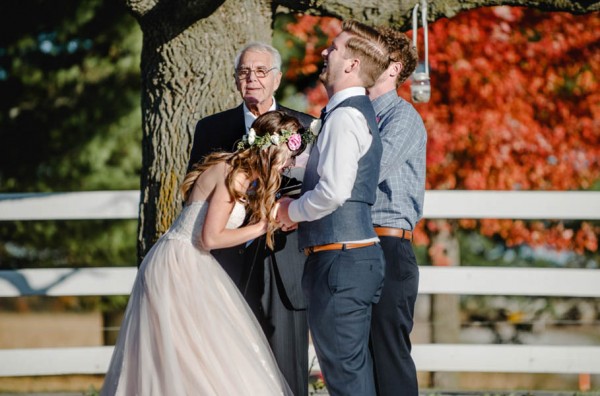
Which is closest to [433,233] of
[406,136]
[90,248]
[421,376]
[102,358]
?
[421,376]

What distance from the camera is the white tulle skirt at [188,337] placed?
4031mm

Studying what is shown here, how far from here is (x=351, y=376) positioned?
3703 millimetres

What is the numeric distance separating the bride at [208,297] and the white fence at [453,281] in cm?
198

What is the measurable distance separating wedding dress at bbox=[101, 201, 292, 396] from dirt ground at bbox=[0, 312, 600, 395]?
4.33 metres

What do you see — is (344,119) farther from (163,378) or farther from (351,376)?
(163,378)

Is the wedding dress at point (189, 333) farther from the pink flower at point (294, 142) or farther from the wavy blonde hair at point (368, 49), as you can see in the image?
the wavy blonde hair at point (368, 49)

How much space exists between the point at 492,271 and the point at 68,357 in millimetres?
2918

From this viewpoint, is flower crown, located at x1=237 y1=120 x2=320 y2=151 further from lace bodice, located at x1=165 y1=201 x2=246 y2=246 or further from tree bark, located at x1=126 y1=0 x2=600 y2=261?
tree bark, located at x1=126 y1=0 x2=600 y2=261

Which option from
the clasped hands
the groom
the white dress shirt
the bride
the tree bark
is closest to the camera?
the white dress shirt

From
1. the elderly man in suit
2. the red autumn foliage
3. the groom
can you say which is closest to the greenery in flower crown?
the groom

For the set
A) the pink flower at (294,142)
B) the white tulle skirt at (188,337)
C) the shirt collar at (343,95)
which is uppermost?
the shirt collar at (343,95)

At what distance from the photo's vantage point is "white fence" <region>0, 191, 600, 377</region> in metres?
6.09

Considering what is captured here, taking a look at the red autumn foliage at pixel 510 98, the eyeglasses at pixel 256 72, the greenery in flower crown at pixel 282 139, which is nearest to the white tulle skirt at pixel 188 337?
the greenery in flower crown at pixel 282 139

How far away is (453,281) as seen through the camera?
6.11 meters
